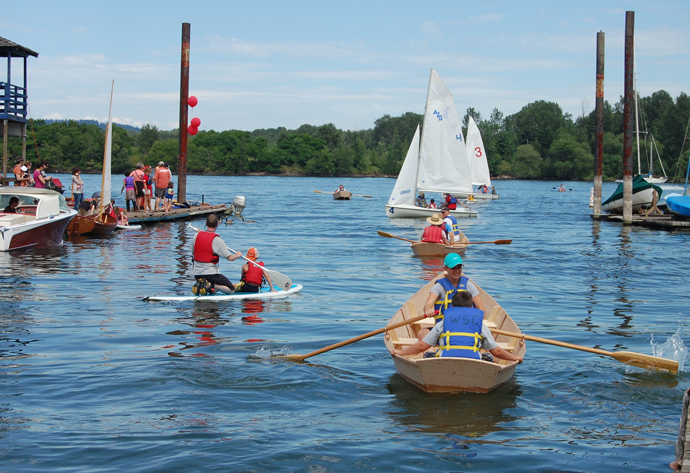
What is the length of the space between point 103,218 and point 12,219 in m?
5.49

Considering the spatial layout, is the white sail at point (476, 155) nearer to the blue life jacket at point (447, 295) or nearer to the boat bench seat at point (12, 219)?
the boat bench seat at point (12, 219)

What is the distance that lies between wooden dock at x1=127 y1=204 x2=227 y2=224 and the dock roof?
7685mm

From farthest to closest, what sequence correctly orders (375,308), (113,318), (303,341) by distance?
(375,308)
(113,318)
(303,341)

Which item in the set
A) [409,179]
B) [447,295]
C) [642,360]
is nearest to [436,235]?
[642,360]

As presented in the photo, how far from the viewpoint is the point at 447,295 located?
8.64 meters

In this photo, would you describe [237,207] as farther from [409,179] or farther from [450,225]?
[450,225]

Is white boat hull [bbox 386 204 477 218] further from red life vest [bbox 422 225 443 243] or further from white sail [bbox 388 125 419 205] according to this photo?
red life vest [bbox 422 225 443 243]

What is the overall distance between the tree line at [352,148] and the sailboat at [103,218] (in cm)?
9851

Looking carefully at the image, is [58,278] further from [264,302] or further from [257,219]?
[257,219]

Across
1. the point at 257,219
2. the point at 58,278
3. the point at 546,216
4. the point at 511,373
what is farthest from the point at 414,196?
the point at 511,373

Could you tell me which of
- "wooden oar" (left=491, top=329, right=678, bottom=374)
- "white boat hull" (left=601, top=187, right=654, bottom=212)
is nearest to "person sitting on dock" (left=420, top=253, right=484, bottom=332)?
"wooden oar" (left=491, top=329, right=678, bottom=374)

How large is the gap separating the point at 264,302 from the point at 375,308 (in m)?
2.15

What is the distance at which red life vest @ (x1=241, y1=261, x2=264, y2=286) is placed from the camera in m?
13.7

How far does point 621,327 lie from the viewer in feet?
40.3
